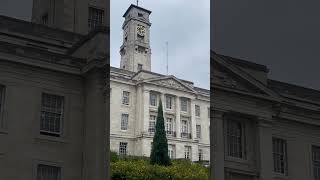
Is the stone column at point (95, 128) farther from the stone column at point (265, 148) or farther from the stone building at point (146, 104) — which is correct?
the stone column at point (265, 148)

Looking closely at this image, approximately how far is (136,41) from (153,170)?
2.38 feet

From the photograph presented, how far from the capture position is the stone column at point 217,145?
2.91m

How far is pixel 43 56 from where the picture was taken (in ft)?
8.65

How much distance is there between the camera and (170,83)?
2.97 meters

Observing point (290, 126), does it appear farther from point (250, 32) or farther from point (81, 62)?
point (81, 62)

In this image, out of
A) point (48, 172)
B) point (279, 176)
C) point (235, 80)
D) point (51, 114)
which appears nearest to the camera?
point (48, 172)

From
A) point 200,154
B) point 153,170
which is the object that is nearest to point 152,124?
point 153,170

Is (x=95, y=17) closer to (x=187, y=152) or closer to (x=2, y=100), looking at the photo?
(x=2, y=100)

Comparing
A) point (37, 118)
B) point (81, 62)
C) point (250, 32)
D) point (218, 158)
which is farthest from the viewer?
point (250, 32)

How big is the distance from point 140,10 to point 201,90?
1.95ft

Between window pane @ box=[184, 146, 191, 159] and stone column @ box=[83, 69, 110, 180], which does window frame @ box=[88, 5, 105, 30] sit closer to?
stone column @ box=[83, 69, 110, 180]

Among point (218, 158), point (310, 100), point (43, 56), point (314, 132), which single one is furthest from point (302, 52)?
point (43, 56)

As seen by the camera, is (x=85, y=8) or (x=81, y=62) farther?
(x=85, y=8)

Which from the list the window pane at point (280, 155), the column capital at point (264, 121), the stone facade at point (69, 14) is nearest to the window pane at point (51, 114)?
the stone facade at point (69, 14)
